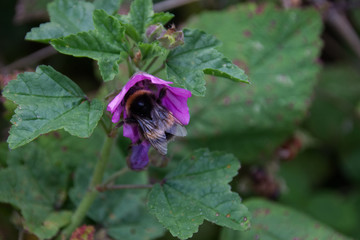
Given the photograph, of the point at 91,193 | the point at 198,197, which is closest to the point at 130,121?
the point at 198,197

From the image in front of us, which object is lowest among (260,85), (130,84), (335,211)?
(335,211)

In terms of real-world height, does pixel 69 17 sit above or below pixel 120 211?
above

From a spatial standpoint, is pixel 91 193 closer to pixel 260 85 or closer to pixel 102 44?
pixel 102 44

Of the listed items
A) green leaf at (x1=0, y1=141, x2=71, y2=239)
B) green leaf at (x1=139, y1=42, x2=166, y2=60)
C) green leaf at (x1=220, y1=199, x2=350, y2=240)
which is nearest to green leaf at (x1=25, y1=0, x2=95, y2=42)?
green leaf at (x1=139, y1=42, x2=166, y2=60)

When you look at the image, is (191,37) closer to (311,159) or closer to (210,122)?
(210,122)

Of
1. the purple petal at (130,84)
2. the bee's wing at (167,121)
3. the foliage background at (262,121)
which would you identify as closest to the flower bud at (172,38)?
the purple petal at (130,84)

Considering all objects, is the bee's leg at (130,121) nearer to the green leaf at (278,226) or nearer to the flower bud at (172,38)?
the flower bud at (172,38)
